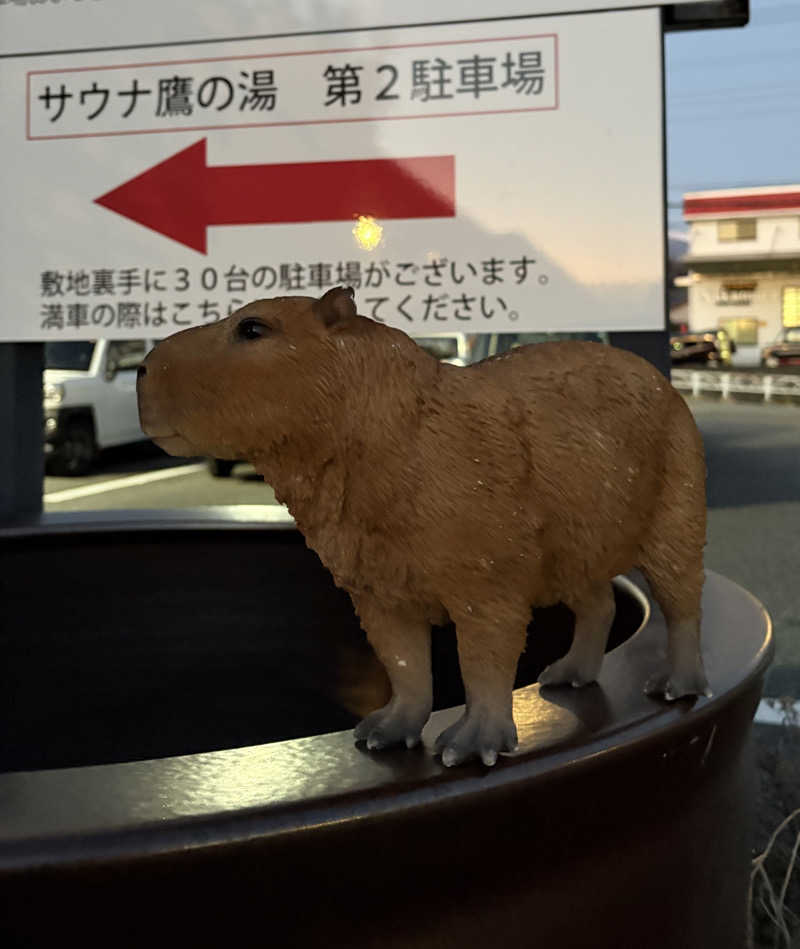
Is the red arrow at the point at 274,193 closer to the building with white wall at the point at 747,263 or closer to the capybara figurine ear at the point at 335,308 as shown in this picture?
the capybara figurine ear at the point at 335,308

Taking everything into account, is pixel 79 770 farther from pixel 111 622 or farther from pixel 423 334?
pixel 423 334

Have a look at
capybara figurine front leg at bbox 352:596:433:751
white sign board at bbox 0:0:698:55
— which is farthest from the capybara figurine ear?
white sign board at bbox 0:0:698:55

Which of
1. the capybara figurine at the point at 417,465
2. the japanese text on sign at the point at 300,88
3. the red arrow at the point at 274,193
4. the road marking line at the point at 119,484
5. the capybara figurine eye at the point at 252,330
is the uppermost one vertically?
the japanese text on sign at the point at 300,88

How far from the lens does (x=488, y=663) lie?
62 centimetres

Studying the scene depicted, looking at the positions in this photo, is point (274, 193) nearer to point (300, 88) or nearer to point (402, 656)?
point (300, 88)

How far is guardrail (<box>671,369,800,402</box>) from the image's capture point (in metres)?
3.41

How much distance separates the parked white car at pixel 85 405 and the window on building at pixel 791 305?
3.37 meters

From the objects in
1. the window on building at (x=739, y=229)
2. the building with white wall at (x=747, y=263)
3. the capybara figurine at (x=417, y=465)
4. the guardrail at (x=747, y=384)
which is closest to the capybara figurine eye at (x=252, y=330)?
the capybara figurine at (x=417, y=465)

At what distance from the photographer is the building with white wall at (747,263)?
2844 mm

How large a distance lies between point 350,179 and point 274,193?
0.13 metres

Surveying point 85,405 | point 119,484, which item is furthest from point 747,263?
point 85,405

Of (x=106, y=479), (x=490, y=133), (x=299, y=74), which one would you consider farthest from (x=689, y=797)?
(x=106, y=479)

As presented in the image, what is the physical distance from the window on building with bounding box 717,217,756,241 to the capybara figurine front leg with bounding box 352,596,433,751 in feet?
8.30

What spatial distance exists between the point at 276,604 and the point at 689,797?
801 millimetres
